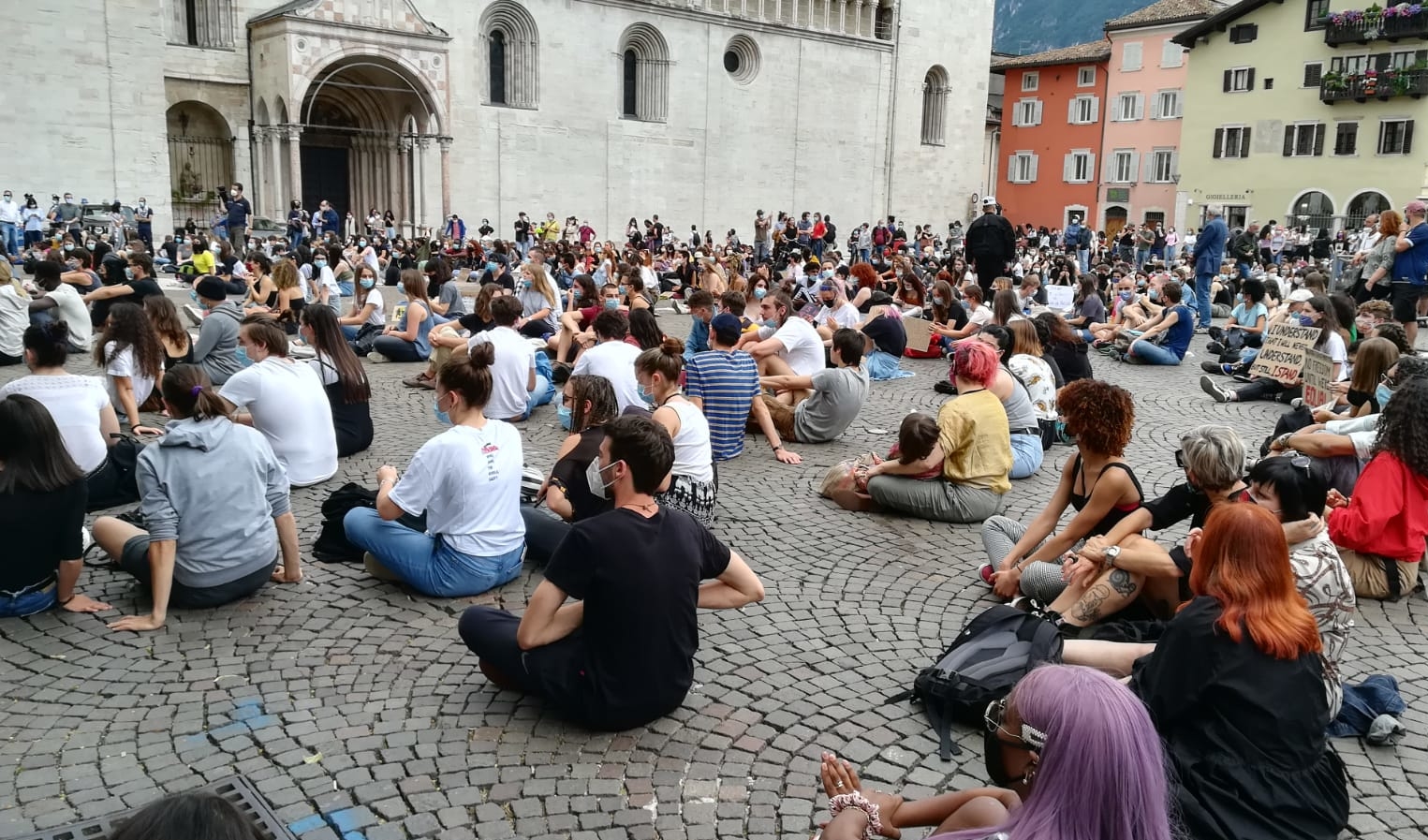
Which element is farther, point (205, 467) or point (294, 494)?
point (294, 494)

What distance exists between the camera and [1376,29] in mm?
41812

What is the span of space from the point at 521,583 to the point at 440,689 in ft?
4.42

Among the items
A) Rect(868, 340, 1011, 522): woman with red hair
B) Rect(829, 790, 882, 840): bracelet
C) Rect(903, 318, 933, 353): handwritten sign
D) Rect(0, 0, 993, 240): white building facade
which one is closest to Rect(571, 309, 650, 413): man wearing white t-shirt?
Rect(868, 340, 1011, 522): woman with red hair

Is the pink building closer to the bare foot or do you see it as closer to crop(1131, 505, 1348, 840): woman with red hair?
crop(1131, 505, 1348, 840): woman with red hair

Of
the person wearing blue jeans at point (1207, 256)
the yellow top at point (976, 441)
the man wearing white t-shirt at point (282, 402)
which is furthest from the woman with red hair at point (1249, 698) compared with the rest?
the person wearing blue jeans at point (1207, 256)

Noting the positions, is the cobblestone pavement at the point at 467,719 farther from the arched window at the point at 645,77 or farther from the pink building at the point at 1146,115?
the pink building at the point at 1146,115

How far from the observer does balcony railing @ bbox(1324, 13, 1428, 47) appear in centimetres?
4088

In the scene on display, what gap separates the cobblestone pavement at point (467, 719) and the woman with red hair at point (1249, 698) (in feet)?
2.84

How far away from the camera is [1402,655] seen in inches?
225

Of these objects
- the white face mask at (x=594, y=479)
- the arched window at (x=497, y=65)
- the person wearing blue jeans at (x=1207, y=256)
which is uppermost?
the arched window at (x=497, y=65)

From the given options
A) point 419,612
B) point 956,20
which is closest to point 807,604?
point 419,612

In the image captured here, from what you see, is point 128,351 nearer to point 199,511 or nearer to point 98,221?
point 199,511

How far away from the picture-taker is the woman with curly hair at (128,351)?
8.66 m

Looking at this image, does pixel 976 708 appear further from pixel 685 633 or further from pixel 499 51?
pixel 499 51
